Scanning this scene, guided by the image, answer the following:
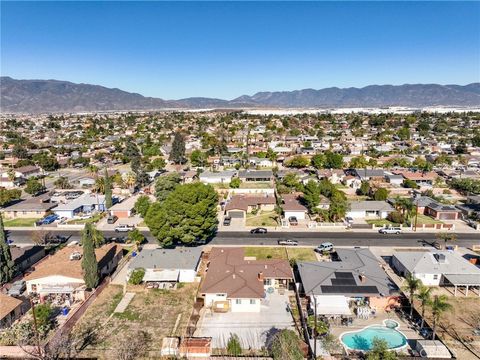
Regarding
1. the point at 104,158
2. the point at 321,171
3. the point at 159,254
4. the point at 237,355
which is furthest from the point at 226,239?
the point at 104,158

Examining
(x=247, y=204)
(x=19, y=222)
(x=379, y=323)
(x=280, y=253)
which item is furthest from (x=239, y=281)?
(x=19, y=222)

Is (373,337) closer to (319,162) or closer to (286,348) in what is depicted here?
(286,348)

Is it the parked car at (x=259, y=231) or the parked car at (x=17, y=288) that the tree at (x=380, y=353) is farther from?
the parked car at (x=17, y=288)

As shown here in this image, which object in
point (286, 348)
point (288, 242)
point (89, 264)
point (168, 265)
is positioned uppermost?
point (89, 264)

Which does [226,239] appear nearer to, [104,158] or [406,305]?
[406,305]

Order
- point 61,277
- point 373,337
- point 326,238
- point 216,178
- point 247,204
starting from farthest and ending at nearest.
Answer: point 216,178
point 247,204
point 326,238
point 61,277
point 373,337

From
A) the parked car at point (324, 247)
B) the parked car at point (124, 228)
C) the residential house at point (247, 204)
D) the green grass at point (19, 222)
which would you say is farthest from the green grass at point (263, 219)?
the green grass at point (19, 222)
